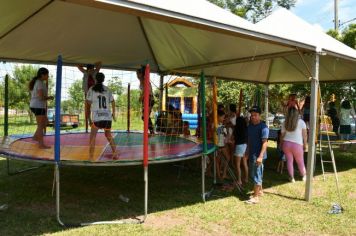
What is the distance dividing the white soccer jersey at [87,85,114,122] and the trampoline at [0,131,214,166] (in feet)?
2.16

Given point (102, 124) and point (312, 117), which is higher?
point (312, 117)

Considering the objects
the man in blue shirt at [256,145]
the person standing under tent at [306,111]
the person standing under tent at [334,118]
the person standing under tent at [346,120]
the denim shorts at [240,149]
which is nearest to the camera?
the man in blue shirt at [256,145]

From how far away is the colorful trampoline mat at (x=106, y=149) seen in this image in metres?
5.89

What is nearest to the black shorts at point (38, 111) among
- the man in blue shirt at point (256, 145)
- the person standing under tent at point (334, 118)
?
the man in blue shirt at point (256, 145)

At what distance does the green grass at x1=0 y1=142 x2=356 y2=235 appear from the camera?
492 cm

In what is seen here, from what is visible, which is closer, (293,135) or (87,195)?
(87,195)

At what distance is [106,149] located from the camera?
276 inches

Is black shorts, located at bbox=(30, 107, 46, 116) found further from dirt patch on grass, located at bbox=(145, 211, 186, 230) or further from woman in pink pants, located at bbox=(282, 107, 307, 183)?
woman in pink pants, located at bbox=(282, 107, 307, 183)

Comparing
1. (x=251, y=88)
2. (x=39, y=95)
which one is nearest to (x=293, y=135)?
(x=39, y=95)

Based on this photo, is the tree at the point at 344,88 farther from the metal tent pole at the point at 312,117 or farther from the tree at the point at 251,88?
the metal tent pole at the point at 312,117

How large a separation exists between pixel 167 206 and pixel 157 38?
463cm

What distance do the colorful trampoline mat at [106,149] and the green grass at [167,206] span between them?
0.71 meters

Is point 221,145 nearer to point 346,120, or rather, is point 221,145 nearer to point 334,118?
point 346,120

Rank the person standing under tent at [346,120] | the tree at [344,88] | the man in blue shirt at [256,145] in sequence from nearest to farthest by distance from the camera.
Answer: the man in blue shirt at [256,145] → the person standing under tent at [346,120] → the tree at [344,88]
